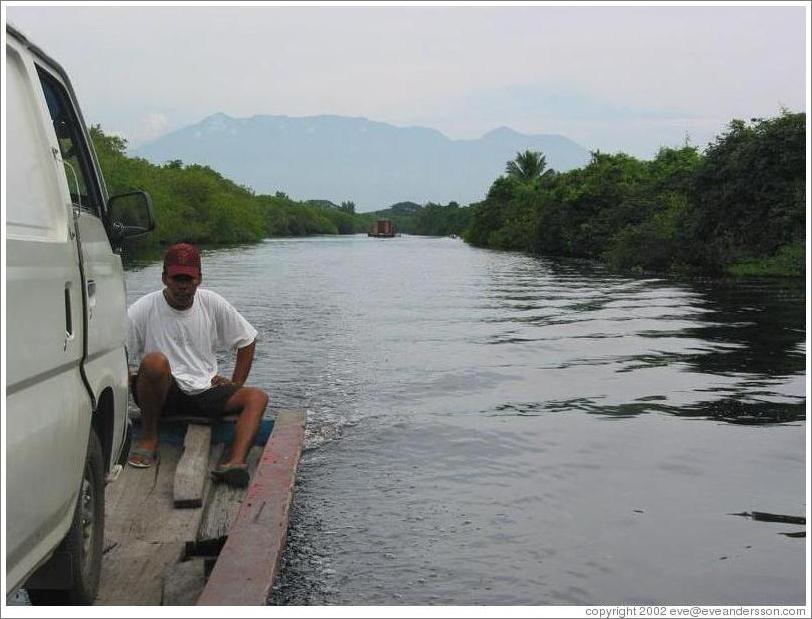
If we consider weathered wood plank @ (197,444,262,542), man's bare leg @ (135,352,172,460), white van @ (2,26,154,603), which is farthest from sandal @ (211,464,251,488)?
white van @ (2,26,154,603)

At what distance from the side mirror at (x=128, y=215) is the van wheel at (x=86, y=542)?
1168 millimetres

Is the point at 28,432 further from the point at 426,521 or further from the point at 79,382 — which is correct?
the point at 426,521

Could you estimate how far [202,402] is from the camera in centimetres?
642

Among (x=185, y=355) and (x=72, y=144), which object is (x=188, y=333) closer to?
(x=185, y=355)

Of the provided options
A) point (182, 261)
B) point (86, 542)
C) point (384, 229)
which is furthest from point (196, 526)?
point (384, 229)

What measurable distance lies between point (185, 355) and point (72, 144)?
1909 millimetres

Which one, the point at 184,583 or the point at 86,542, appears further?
the point at 184,583

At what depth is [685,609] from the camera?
4594 mm

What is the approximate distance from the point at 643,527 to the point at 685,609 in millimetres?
1382

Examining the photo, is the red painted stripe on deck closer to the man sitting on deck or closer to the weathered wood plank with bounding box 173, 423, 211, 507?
the weathered wood plank with bounding box 173, 423, 211, 507

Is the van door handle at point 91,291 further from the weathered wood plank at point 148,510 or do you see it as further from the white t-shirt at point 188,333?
the white t-shirt at point 188,333

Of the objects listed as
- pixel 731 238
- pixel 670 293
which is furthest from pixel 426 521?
pixel 731 238

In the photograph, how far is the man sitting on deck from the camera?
20.3ft

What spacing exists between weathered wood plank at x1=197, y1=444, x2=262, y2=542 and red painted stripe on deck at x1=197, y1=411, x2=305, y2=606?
0.25 metres
